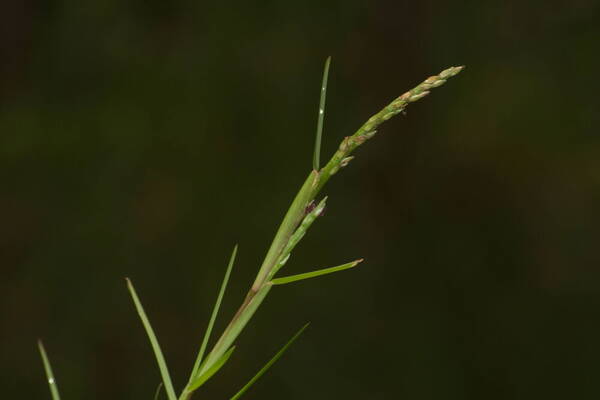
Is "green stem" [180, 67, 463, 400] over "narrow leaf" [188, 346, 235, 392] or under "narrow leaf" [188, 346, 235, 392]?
over

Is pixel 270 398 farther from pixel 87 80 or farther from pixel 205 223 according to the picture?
pixel 87 80

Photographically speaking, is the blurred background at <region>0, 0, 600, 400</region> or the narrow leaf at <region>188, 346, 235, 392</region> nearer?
the narrow leaf at <region>188, 346, 235, 392</region>

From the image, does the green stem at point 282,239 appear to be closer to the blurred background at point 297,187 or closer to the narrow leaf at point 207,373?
the narrow leaf at point 207,373

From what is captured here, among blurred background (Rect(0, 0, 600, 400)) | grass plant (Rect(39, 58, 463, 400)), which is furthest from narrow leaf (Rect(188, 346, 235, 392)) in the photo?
blurred background (Rect(0, 0, 600, 400))

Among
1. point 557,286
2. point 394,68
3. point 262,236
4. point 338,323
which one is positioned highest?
point 394,68

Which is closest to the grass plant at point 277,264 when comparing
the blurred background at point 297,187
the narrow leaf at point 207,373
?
the narrow leaf at point 207,373

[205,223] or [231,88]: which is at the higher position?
[231,88]

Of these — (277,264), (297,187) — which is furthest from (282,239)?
(297,187)

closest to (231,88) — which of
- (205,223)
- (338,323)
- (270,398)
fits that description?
(205,223)

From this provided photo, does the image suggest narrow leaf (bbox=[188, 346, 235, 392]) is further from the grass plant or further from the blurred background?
the blurred background
